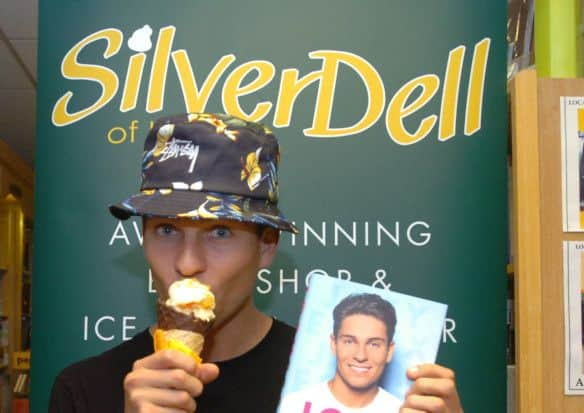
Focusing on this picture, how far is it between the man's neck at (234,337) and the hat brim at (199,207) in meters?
0.27

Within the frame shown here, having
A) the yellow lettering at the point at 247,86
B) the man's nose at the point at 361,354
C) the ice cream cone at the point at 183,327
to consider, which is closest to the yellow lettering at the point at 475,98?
the yellow lettering at the point at 247,86

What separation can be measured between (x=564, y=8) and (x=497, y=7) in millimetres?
211

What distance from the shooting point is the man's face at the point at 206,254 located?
1.40 m

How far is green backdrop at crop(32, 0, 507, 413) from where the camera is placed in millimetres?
2275

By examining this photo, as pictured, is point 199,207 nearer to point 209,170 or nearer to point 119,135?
point 209,170

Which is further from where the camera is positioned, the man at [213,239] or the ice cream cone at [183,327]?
the man at [213,239]

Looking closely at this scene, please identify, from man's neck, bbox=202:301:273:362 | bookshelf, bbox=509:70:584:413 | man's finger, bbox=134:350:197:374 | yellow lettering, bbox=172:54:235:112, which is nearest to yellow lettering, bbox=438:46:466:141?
bookshelf, bbox=509:70:584:413

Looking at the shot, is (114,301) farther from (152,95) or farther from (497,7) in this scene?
(497,7)

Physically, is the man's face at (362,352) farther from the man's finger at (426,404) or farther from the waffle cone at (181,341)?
the waffle cone at (181,341)

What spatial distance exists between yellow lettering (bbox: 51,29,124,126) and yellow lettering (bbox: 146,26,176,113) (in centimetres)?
12

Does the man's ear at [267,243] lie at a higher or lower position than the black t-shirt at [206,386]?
higher

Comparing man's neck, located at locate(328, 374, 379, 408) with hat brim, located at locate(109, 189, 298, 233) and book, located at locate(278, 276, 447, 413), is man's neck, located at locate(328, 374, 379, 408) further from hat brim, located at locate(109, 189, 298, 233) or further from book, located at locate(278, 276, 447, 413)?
hat brim, located at locate(109, 189, 298, 233)

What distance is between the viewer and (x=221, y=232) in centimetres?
143

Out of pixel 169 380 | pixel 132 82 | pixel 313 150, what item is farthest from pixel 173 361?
pixel 132 82
